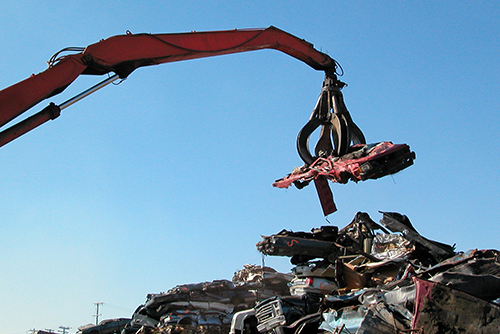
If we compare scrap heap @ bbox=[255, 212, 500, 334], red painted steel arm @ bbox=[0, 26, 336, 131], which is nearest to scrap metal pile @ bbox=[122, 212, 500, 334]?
scrap heap @ bbox=[255, 212, 500, 334]

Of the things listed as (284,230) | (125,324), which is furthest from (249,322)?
(125,324)

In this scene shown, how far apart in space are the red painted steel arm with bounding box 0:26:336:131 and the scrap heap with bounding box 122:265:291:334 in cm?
838

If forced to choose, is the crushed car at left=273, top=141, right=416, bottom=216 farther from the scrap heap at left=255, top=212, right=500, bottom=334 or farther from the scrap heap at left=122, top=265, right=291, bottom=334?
the scrap heap at left=122, top=265, right=291, bottom=334

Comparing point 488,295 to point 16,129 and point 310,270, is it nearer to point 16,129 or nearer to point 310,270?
point 310,270

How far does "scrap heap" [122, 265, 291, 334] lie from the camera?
54.6 ft

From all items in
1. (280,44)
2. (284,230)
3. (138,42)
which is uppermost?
(280,44)

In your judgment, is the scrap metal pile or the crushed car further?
the crushed car

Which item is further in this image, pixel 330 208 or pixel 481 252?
pixel 330 208

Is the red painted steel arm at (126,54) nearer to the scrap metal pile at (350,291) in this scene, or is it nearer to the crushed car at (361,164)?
the crushed car at (361,164)

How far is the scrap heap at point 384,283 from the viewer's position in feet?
22.8

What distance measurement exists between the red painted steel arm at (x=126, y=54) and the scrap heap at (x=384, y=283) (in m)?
5.24

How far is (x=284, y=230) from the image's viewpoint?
1462 centimetres

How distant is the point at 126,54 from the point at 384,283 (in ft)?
24.2

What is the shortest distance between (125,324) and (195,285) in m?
3.96
